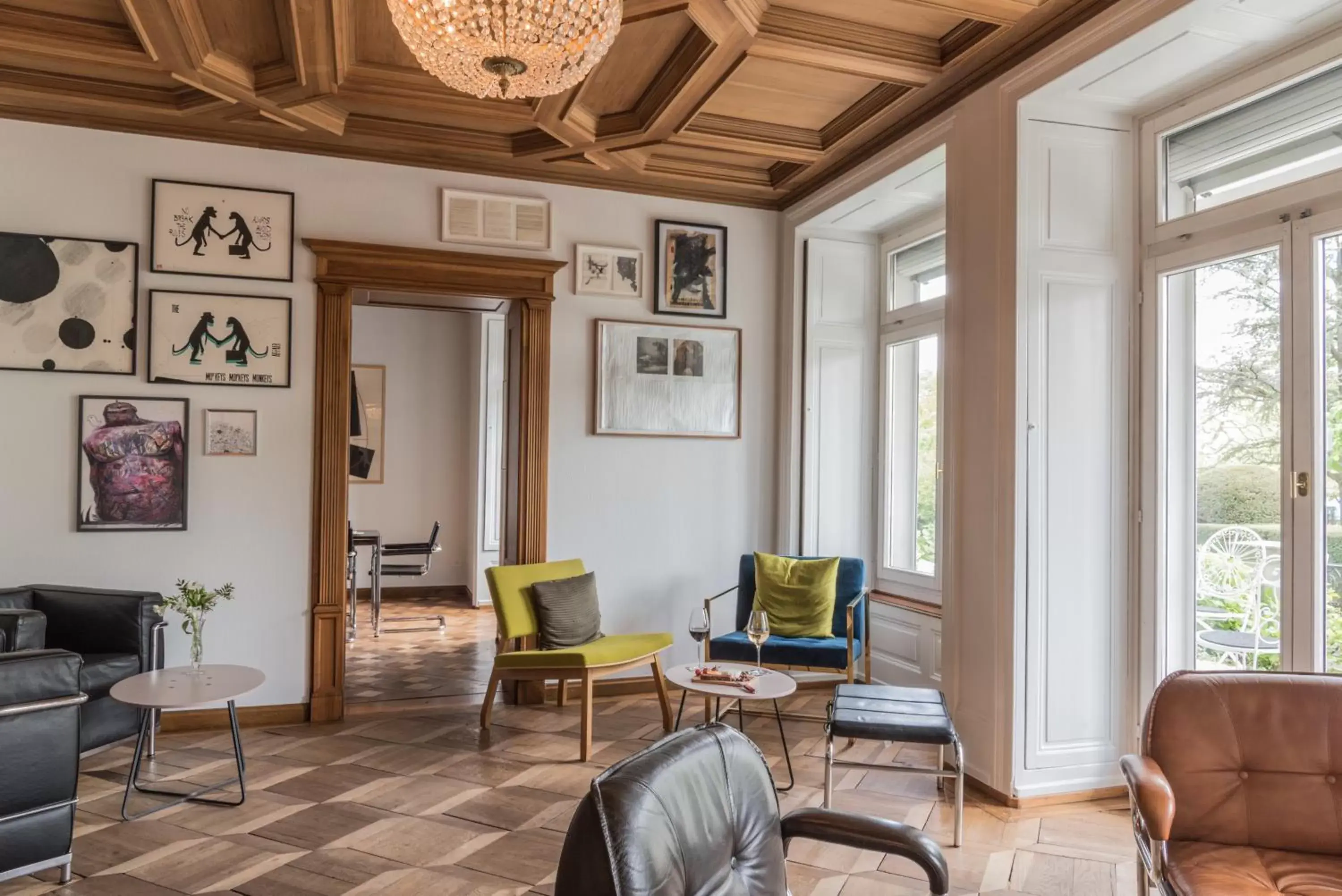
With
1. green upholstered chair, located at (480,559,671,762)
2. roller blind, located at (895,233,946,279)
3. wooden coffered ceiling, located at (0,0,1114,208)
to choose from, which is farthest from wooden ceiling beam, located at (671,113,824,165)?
green upholstered chair, located at (480,559,671,762)

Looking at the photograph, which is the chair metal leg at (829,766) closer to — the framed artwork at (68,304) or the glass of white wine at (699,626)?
the glass of white wine at (699,626)

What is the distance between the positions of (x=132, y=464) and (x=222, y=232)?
1.29 m

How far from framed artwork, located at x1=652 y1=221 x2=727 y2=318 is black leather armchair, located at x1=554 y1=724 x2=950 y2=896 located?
3.97 meters

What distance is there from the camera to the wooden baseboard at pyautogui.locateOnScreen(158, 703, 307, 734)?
4633 millimetres

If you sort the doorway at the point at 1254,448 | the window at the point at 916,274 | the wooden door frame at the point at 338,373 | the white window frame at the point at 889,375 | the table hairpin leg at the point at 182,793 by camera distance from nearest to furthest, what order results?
the doorway at the point at 1254,448, the table hairpin leg at the point at 182,793, the wooden door frame at the point at 338,373, the white window frame at the point at 889,375, the window at the point at 916,274

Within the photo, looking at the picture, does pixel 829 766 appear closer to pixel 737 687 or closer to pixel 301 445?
pixel 737 687

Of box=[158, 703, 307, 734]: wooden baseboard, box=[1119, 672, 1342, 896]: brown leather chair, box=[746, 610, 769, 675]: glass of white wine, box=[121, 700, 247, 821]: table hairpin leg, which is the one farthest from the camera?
box=[158, 703, 307, 734]: wooden baseboard

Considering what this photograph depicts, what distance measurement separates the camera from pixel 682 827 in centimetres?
165

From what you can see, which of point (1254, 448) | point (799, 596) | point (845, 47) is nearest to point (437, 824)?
point (799, 596)

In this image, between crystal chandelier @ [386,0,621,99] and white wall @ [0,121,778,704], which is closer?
crystal chandelier @ [386,0,621,99]

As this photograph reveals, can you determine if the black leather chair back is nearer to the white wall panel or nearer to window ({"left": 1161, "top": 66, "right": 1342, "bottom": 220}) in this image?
the white wall panel

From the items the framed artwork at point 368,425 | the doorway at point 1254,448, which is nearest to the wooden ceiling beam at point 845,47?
the doorway at point 1254,448

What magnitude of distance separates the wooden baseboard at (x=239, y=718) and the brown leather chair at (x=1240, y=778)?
13.4 ft

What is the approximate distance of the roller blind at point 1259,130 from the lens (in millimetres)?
3133
